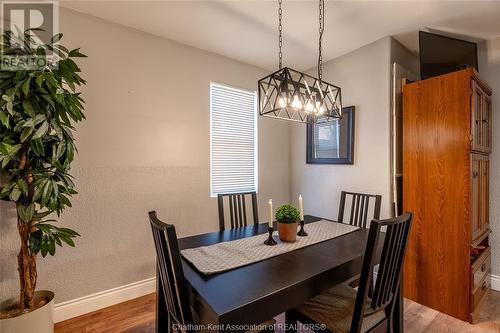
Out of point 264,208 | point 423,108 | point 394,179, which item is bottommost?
point 264,208

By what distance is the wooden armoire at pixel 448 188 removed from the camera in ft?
6.64

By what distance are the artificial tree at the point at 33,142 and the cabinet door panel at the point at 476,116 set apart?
304 cm

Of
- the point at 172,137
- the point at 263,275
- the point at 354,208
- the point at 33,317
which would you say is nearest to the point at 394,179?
the point at 354,208

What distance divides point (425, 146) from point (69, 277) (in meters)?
3.34

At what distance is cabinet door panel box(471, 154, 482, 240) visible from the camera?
210 cm

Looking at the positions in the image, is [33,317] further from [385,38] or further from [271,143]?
[385,38]

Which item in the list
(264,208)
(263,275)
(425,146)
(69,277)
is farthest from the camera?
(264,208)

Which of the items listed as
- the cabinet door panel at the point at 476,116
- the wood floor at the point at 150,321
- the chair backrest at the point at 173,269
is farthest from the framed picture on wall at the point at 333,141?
the chair backrest at the point at 173,269

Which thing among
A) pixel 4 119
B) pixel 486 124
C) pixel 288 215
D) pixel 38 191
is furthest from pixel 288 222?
pixel 486 124

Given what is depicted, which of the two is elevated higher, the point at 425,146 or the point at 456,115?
the point at 456,115

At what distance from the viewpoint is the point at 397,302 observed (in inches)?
62.5

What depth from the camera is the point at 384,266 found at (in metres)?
1.24

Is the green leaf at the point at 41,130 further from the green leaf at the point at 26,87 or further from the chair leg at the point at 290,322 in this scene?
the chair leg at the point at 290,322

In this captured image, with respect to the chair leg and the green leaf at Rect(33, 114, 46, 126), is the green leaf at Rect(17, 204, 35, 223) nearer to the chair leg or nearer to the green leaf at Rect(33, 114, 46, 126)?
the green leaf at Rect(33, 114, 46, 126)
